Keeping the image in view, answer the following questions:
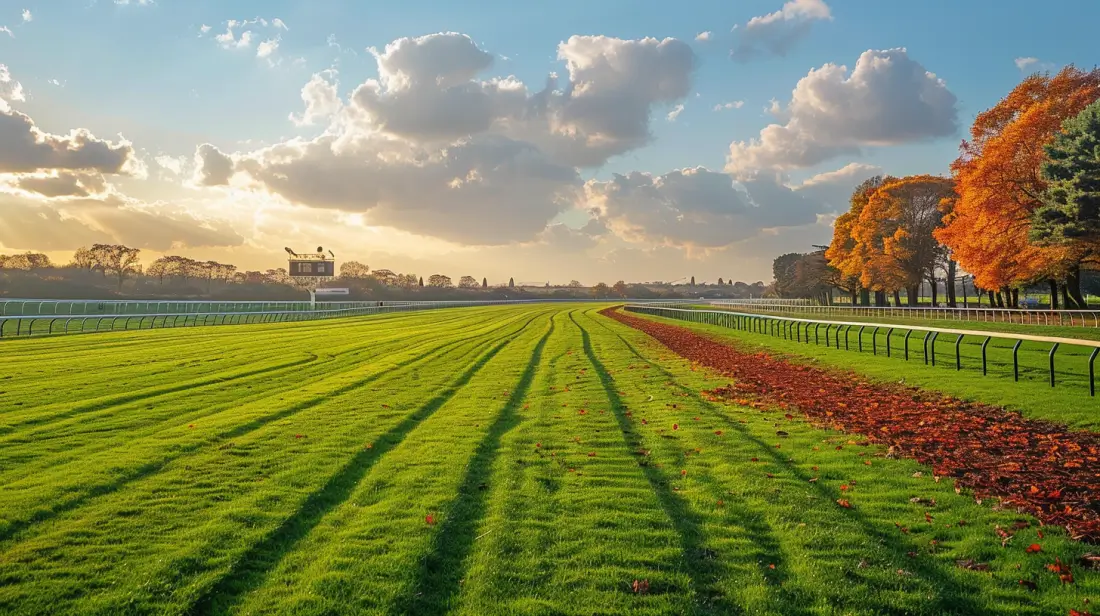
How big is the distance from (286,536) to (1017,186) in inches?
1398

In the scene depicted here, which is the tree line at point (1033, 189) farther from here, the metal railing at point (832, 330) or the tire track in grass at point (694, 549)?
the tire track in grass at point (694, 549)

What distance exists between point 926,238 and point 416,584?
189 feet

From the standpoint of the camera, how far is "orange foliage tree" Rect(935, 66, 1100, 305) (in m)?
30.0

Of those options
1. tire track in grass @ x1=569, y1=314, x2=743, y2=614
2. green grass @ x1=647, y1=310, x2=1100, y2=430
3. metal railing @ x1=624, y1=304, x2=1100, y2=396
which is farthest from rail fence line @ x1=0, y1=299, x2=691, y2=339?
green grass @ x1=647, y1=310, x2=1100, y2=430

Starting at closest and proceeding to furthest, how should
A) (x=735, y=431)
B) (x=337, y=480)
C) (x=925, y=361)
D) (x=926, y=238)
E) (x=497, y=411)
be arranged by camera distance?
(x=337, y=480) → (x=735, y=431) → (x=497, y=411) → (x=925, y=361) → (x=926, y=238)

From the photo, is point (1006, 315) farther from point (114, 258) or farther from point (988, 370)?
point (114, 258)

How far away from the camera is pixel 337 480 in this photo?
7.05 meters

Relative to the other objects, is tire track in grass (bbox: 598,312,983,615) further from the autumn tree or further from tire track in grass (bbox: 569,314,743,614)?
the autumn tree

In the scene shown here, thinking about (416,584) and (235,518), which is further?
(235,518)

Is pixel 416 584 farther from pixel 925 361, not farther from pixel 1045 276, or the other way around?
pixel 1045 276

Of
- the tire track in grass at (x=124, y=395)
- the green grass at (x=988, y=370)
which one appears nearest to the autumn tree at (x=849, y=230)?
the green grass at (x=988, y=370)

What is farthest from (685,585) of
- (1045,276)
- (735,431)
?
(1045,276)

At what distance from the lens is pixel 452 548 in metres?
5.16

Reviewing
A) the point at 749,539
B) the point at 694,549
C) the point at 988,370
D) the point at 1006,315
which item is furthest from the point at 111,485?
the point at 1006,315
